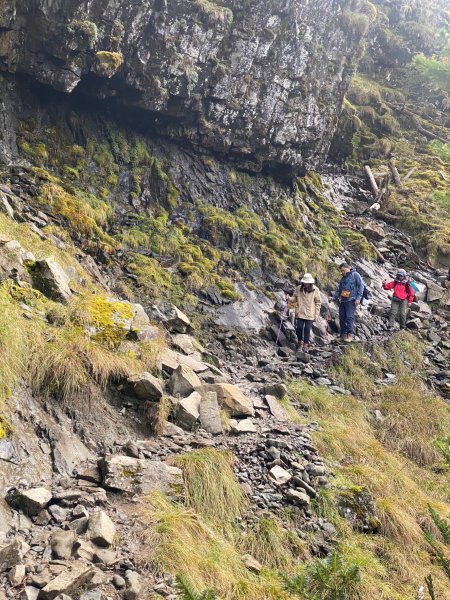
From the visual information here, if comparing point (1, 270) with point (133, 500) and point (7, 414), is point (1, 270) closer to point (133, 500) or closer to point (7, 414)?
point (7, 414)

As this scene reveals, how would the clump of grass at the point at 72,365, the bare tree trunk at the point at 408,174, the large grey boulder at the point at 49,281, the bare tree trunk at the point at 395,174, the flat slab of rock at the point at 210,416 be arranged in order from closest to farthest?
the clump of grass at the point at 72,365 → the flat slab of rock at the point at 210,416 → the large grey boulder at the point at 49,281 → the bare tree trunk at the point at 395,174 → the bare tree trunk at the point at 408,174

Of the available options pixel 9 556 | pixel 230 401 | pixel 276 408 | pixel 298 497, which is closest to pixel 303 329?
pixel 276 408

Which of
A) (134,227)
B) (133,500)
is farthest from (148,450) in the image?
(134,227)

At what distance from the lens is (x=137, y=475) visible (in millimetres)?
5230

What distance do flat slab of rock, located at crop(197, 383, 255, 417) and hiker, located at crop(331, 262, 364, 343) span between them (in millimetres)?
6692

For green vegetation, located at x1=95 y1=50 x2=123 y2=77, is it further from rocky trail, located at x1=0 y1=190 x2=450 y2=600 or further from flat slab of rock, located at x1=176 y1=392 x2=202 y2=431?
flat slab of rock, located at x1=176 y1=392 x2=202 y2=431

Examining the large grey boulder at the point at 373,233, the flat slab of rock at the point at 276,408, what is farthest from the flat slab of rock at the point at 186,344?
the large grey boulder at the point at 373,233

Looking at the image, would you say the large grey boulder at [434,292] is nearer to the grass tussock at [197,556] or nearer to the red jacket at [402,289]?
the red jacket at [402,289]

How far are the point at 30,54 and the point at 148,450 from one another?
11.8m

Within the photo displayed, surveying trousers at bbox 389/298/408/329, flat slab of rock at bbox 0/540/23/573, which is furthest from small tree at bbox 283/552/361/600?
trousers at bbox 389/298/408/329

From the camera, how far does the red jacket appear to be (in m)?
15.4

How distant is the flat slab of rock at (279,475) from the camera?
20.2 feet

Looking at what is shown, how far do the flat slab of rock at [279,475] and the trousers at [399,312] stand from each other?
11.0 m

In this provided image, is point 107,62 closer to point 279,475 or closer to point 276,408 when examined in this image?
point 276,408
